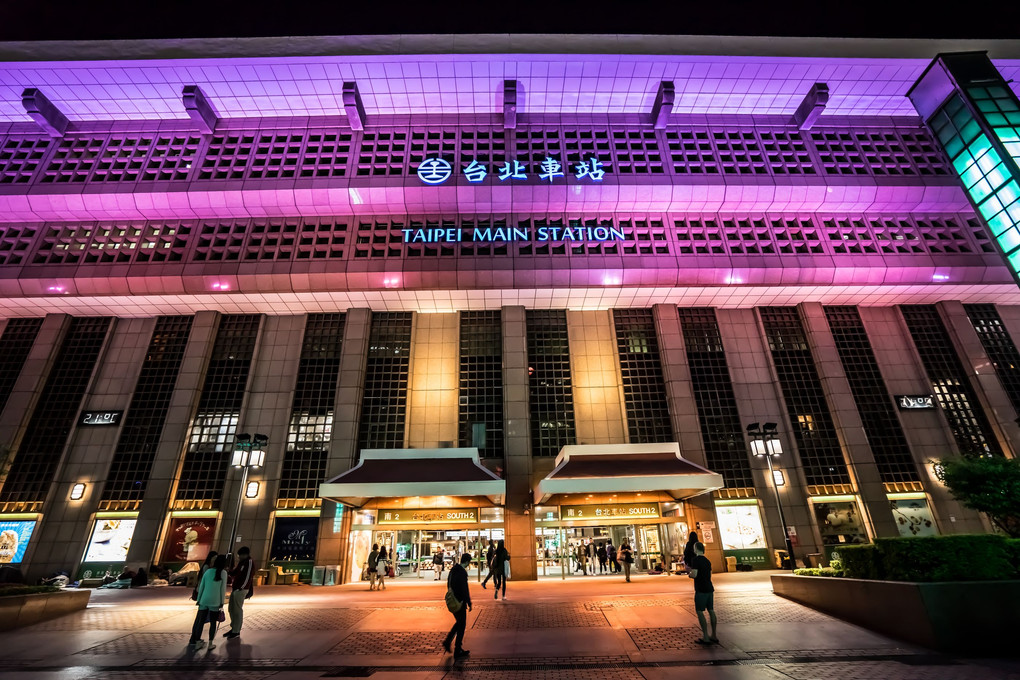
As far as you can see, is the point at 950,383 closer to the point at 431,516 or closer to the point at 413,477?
the point at 431,516

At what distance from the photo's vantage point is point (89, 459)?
25797 millimetres

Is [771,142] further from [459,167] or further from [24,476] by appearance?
[24,476]

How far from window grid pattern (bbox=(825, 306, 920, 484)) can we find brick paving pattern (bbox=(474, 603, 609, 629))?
23.0m

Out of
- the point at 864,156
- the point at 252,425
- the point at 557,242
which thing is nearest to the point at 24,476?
the point at 252,425

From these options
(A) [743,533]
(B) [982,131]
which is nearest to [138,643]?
(A) [743,533]

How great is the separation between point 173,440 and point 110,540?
5416 mm

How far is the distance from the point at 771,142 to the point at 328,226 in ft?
95.9

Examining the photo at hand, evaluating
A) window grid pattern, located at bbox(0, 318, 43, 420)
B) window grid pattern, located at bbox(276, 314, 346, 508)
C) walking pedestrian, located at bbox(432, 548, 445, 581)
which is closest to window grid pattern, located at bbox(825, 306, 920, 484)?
walking pedestrian, located at bbox(432, 548, 445, 581)

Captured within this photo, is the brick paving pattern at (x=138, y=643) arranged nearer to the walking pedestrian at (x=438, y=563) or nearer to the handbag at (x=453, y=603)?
the handbag at (x=453, y=603)

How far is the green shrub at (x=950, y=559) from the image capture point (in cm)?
970

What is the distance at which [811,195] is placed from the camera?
29.5m

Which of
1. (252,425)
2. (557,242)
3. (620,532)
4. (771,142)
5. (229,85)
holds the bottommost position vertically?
(620,532)

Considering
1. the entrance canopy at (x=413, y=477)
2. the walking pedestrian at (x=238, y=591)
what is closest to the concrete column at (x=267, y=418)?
the entrance canopy at (x=413, y=477)

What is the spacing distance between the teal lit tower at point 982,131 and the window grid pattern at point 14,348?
53183 millimetres
